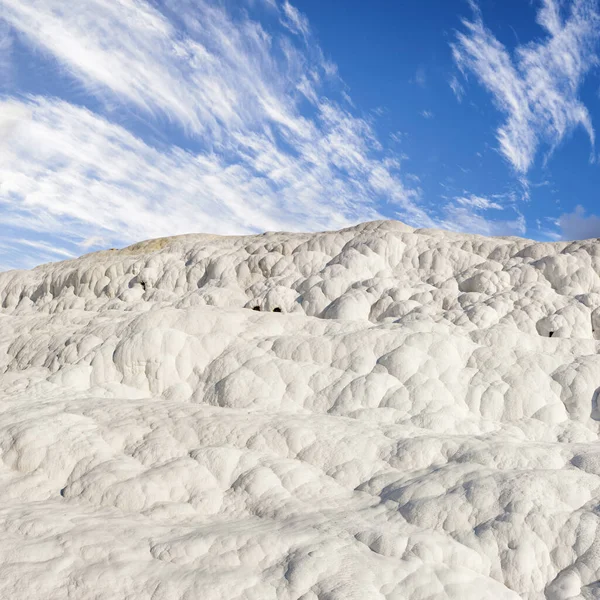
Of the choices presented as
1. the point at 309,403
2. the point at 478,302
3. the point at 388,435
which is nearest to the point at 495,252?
the point at 478,302

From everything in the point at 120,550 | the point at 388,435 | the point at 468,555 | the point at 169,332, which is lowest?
the point at 120,550

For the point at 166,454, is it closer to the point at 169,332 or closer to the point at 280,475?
the point at 280,475

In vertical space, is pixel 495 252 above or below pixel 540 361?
above

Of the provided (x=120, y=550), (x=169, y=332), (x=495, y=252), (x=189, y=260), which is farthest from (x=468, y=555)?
(x=189, y=260)

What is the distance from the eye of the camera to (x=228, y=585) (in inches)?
228

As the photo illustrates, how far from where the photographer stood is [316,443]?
908cm

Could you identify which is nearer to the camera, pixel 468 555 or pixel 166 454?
pixel 468 555

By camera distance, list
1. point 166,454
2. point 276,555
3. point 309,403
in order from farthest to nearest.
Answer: point 309,403
point 166,454
point 276,555

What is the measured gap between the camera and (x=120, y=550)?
639cm

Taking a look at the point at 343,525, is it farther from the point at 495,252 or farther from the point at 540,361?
the point at 495,252

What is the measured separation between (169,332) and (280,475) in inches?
248

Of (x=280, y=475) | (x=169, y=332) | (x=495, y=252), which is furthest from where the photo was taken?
(x=495, y=252)

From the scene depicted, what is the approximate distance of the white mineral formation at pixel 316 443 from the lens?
6195mm

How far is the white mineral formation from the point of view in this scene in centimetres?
620
